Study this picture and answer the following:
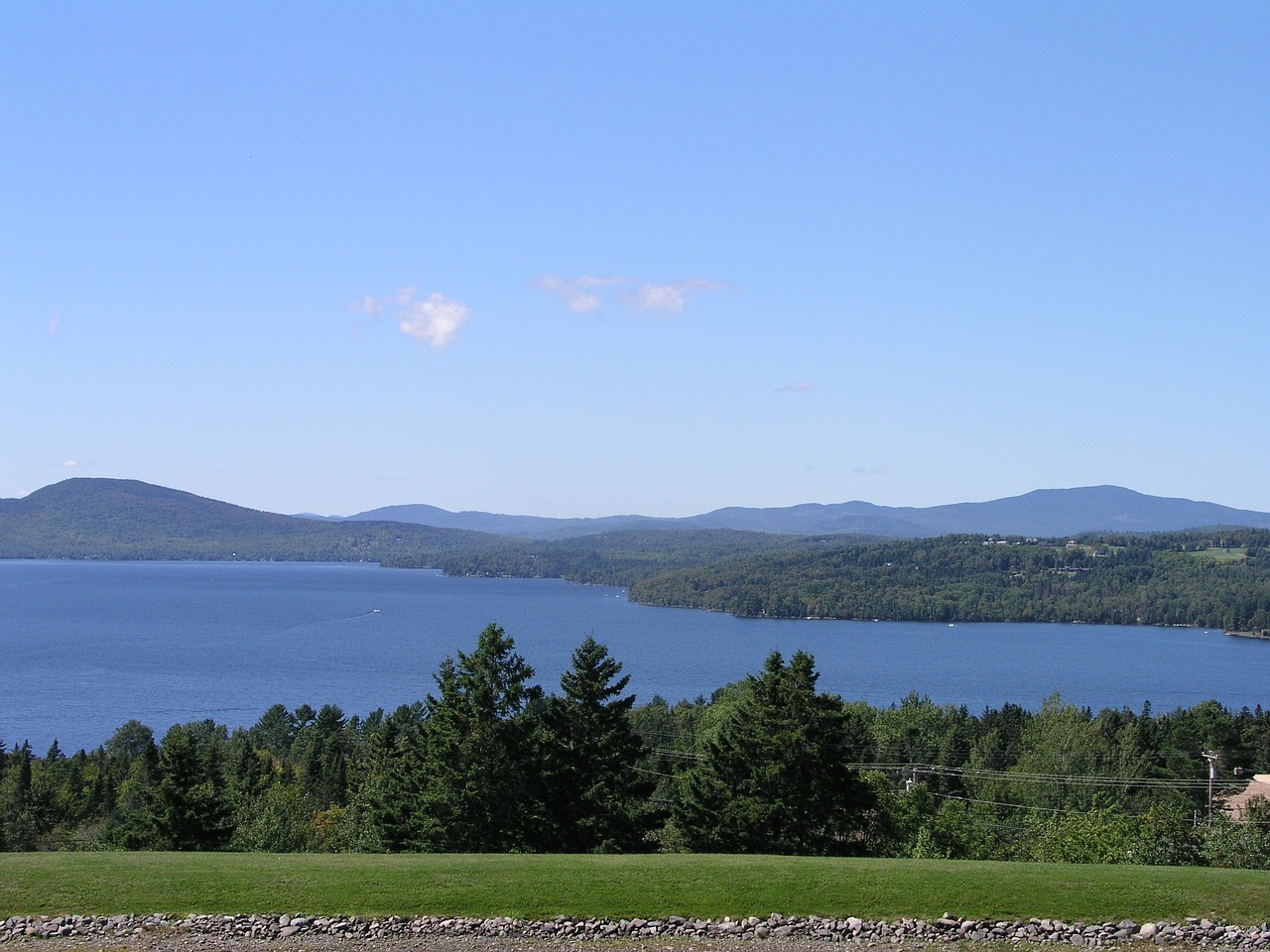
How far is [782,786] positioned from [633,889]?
7616 mm

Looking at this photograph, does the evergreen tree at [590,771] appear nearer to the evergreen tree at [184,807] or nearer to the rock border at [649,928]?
the rock border at [649,928]

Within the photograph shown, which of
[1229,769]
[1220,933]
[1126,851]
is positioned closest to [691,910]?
[1220,933]

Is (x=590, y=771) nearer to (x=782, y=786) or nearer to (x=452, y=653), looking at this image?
(x=782, y=786)

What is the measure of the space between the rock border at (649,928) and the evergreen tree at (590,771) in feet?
24.5

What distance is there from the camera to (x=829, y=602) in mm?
187250

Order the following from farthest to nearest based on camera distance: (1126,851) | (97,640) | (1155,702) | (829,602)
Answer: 1. (829,602)
2. (97,640)
3. (1155,702)
4. (1126,851)

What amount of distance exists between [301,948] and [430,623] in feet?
468

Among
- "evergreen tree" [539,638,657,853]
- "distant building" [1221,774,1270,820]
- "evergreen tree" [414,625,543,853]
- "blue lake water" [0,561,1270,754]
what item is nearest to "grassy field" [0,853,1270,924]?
"evergreen tree" [414,625,543,853]

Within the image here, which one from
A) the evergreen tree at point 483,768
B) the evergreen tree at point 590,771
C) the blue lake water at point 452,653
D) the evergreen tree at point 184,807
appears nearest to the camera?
the evergreen tree at point 483,768

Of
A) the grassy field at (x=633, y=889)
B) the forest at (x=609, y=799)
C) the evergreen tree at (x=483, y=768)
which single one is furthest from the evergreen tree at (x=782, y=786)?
the grassy field at (x=633, y=889)

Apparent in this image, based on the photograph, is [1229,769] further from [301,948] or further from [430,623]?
[430,623]

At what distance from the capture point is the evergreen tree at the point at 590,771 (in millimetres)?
21016

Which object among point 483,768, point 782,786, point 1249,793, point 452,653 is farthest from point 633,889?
point 452,653

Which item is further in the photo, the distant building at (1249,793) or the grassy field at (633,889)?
the distant building at (1249,793)
